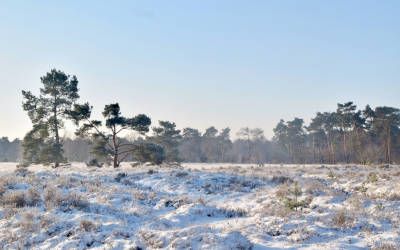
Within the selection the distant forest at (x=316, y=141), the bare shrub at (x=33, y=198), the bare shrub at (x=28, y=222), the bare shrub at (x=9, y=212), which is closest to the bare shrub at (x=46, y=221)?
the bare shrub at (x=28, y=222)

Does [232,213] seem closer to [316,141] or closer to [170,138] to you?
[170,138]

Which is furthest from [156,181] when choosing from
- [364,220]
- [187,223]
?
[364,220]

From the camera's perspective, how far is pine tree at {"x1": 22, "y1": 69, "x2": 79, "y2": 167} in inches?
1531

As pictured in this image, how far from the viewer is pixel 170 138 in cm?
5738

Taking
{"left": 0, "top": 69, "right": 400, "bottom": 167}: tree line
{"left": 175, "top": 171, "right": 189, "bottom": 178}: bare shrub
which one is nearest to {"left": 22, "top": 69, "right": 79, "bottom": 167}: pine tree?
{"left": 0, "top": 69, "right": 400, "bottom": 167}: tree line

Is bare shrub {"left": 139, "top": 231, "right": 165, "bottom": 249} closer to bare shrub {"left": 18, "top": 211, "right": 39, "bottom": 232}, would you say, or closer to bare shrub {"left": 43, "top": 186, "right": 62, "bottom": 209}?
bare shrub {"left": 18, "top": 211, "right": 39, "bottom": 232}

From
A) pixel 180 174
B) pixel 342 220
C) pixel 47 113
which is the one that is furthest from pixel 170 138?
pixel 342 220

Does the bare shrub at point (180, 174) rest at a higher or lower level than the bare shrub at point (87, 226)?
higher

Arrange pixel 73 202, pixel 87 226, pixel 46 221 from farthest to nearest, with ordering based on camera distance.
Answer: pixel 73 202 → pixel 46 221 → pixel 87 226

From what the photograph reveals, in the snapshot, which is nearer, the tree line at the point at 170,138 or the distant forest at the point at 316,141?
the tree line at the point at 170,138

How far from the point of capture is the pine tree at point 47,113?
38.9 metres

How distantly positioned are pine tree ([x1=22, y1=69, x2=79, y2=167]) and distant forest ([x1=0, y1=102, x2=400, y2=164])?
3847mm

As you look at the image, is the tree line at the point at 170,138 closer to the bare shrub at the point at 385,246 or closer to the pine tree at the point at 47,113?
the pine tree at the point at 47,113

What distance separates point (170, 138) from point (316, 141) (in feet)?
120
